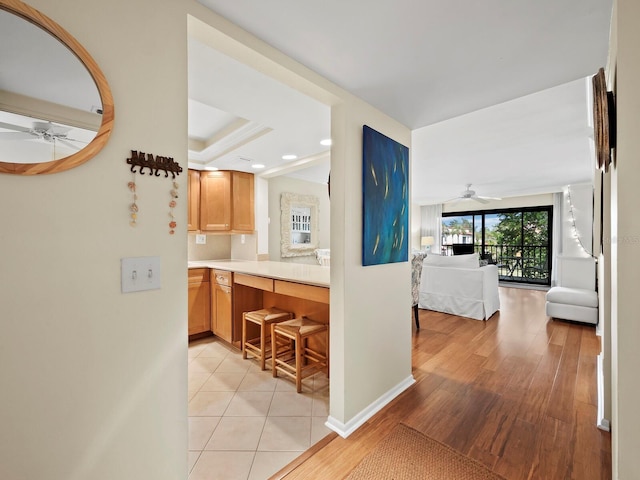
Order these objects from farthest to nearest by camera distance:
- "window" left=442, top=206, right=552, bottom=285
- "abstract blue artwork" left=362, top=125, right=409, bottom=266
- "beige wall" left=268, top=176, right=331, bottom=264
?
"window" left=442, top=206, right=552, bottom=285, "beige wall" left=268, top=176, right=331, bottom=264, "abstract blue artwork" left=362, top=125, right=409, bottom=266

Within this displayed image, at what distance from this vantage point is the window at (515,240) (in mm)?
7277

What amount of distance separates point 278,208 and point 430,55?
132 inches

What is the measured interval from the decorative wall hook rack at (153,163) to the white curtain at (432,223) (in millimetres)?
8945

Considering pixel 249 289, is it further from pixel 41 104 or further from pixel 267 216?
pixel 41 104

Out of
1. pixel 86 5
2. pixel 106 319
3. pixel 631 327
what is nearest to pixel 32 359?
pixel 106 319

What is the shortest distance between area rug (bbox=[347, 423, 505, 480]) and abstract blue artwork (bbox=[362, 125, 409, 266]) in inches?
43.3

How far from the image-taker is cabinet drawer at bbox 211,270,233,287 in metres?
3.10

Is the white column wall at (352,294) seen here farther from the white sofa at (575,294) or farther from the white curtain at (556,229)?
the white curtain at (556,229)

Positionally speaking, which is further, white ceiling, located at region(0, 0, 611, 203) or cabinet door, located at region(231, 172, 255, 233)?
cabinet door, located at region(231, 172, 255, 233)

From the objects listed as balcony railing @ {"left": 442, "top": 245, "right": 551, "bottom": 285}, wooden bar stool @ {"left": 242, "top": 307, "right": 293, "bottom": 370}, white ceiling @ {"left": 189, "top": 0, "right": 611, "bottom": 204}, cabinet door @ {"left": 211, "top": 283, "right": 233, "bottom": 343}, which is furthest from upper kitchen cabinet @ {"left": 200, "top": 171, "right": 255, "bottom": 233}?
balcony railing @ {"left": 442, "top": 245, "right": 551, "bottom": 285}

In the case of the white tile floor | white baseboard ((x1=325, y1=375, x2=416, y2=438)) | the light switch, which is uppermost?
the light switch

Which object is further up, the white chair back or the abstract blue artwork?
the abstract blue artwork

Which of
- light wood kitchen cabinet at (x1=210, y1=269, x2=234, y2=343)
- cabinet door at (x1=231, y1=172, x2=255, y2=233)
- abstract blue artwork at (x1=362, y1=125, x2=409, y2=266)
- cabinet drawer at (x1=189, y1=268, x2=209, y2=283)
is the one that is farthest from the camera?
cabinet door at (x1=231, y1=172, x2=255, y2=233)

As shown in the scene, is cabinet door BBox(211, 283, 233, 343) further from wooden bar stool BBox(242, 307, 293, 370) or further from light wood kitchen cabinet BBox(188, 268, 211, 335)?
wooden bar stool BBox(242, 307, 293, 370)
